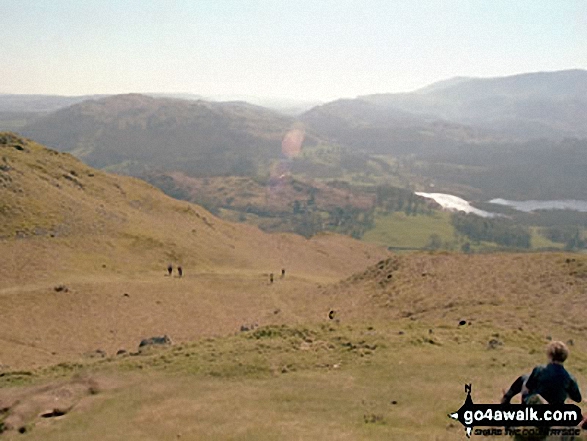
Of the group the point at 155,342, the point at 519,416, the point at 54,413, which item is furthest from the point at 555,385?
the point at 155,342

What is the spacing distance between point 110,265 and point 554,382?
66736 mm

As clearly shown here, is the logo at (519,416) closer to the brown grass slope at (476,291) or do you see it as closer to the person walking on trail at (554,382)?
the person walking on trail at (554,382)

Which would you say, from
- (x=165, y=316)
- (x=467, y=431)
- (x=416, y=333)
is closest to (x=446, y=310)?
(x=416, y=333)

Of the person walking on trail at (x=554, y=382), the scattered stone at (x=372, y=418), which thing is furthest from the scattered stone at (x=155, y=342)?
the person walking on trail at (x=554, y=382)

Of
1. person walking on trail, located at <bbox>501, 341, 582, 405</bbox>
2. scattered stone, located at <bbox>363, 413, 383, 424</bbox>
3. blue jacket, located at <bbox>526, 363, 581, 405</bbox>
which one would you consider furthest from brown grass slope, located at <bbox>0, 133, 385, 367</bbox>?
blue jacket, located at <bbox>526, 363, 581, 405</bbox>

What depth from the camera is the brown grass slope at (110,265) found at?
4700 centimetres

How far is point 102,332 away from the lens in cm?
4647

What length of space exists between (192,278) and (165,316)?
18.2 m

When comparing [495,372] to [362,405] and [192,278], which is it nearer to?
[362,405]

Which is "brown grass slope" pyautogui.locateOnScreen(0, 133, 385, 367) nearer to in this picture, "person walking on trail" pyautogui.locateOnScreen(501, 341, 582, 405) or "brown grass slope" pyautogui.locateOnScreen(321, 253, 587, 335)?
"brown grass slope" pyautogui.locateOnScreen(321, 253, 587, 335)

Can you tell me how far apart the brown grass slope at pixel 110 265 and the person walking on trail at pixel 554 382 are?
38386mm

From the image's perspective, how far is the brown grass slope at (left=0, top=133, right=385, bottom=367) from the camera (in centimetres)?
4700

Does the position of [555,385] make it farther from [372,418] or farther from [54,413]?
[54,413]

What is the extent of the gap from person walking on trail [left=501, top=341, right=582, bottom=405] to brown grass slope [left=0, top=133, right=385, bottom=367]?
38.4 meters
